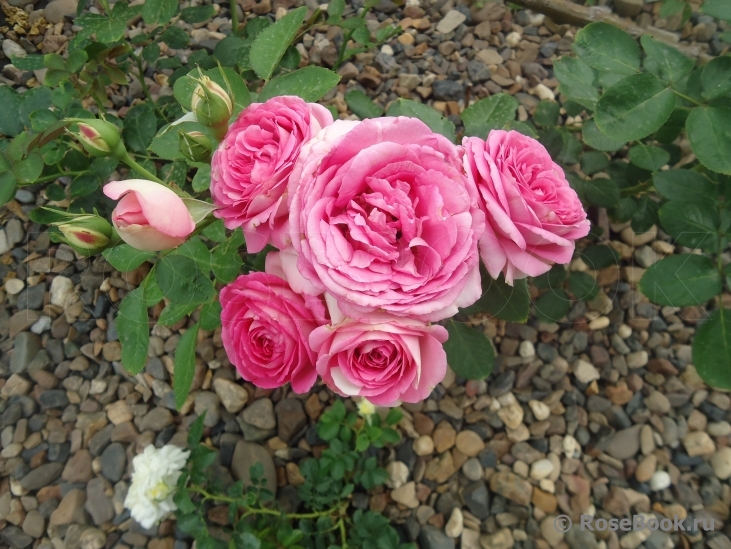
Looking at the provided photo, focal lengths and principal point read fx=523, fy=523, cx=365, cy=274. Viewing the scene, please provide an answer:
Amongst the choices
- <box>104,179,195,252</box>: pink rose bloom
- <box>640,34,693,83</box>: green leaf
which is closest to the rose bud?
<box>104,179,195,252</box>: pink rose bloom

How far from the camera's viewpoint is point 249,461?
1362 millimetres

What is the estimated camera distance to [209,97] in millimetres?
694

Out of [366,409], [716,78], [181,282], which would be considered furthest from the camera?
[366,409]

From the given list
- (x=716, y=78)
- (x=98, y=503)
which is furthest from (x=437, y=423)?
(x=716, y=78)

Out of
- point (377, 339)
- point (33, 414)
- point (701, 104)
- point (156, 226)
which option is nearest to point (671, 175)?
point (701, 104)

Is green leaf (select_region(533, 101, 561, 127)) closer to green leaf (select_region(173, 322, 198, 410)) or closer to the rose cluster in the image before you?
the rose cluster

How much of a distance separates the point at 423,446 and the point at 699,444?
0.77 metres

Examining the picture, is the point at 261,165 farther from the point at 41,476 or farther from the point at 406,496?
the point at 41,476

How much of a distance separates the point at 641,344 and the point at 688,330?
16cm

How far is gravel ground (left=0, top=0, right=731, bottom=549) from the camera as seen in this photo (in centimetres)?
135

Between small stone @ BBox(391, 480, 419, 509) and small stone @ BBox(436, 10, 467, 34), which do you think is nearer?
small stone @ BBox(391, 480, 419, 509)

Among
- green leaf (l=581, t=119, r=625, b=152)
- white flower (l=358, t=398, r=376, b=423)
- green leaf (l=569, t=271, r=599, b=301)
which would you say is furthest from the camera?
green leaf (l=569, t=271, r=599, b=301)

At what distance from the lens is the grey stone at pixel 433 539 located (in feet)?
4.26

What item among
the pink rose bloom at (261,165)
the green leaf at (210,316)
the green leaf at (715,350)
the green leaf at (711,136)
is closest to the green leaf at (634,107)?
the green leaf at (711,136)
